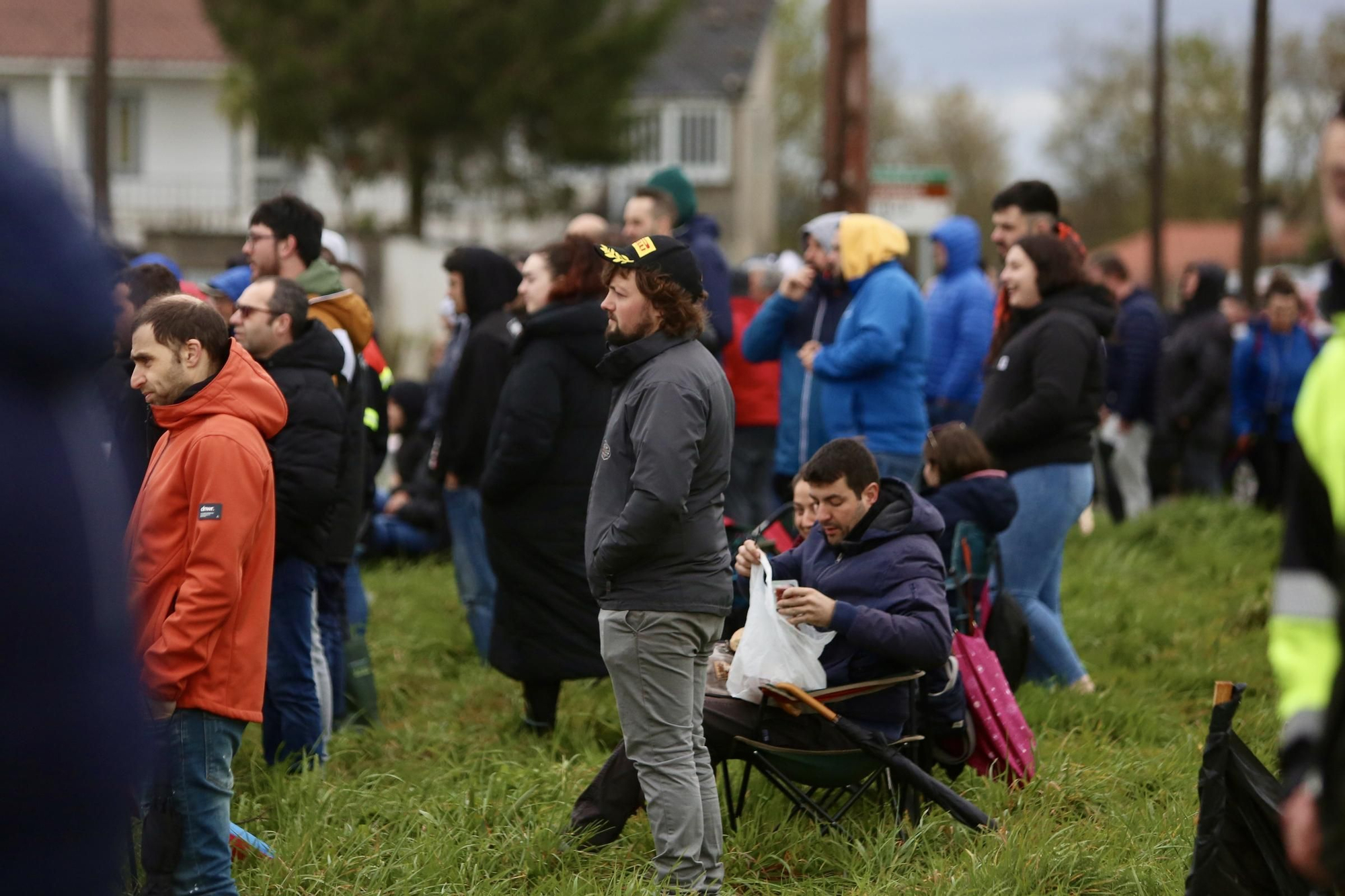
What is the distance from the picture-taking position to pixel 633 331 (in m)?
4.52

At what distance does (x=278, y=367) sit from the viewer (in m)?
5.50

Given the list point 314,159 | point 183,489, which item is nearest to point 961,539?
point 183,489

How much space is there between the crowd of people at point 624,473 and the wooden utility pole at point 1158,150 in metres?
19.2

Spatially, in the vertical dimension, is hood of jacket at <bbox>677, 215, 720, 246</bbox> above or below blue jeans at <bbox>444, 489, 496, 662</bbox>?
above

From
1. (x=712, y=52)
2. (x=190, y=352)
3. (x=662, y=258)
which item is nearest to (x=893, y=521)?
(x=662, y=258)

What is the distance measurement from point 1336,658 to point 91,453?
1702 mm

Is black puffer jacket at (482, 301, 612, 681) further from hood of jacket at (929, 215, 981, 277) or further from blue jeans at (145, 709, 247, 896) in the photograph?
hood of jacket at (929, 215, 981, 277)

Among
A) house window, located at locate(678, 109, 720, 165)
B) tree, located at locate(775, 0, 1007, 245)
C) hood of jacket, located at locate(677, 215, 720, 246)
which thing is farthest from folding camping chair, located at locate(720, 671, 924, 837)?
tree, located at locate(775, 0, 1007, 245)

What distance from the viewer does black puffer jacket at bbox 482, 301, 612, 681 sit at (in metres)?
6.11

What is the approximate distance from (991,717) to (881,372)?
7.48ft

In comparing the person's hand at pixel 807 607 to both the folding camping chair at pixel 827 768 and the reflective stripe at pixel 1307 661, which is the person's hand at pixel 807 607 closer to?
the folding camping chair at pixel 827 768

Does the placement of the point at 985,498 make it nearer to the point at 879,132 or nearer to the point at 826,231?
the point at 826,231

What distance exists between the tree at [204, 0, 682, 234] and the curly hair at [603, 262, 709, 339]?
25.4m

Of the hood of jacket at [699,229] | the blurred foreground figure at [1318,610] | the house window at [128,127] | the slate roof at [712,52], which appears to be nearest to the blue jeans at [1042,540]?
the hood of jacket at [699,229]
